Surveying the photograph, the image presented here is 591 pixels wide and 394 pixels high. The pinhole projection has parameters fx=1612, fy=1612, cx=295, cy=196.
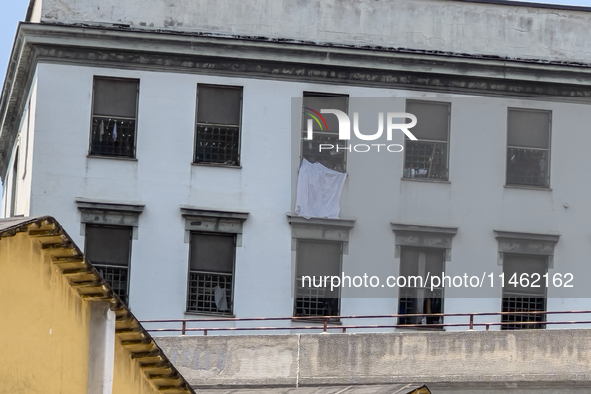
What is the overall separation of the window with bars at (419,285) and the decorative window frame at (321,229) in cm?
127

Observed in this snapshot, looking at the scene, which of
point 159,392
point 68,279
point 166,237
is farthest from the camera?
point 166,237

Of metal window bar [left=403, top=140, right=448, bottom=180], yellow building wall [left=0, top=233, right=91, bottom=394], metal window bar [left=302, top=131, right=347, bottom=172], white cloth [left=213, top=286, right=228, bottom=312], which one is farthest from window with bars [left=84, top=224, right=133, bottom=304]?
yellow building wall [left=0, top=233, right=91, bottom=394]

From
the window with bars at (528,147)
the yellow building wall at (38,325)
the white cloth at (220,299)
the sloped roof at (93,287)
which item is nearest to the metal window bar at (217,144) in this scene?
the white cloth at (220,299)

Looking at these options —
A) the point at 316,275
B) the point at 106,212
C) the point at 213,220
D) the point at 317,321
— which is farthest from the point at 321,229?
the point at 106,212

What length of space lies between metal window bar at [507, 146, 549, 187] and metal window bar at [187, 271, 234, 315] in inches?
257

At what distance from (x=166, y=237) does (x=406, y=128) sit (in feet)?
18.6

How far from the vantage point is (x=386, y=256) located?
33.7 metres

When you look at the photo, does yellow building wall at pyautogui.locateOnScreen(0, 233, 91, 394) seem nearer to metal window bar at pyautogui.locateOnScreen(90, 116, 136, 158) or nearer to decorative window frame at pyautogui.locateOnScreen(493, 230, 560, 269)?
metal window bar at pyautogui.locateOnScreen(90, 116, 136, 158)

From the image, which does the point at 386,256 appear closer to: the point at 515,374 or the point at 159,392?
the point at 515,374

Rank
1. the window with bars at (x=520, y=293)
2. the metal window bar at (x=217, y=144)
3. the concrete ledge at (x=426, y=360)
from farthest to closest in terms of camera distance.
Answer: the window with bars at (x=520, y=293)
the metal window bar at (x=217, y=144)
the concrete ledge at (x=426, y=360)

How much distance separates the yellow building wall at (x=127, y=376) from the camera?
16.3 meters

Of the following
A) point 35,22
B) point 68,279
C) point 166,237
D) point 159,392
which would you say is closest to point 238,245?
point 166,237

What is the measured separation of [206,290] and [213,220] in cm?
144

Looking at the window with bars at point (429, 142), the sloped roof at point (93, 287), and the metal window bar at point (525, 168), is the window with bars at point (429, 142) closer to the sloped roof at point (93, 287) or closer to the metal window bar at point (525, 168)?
the metal window bar at point (525, 168)
